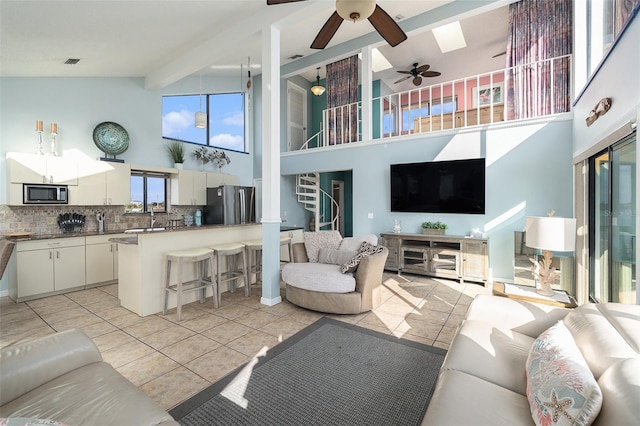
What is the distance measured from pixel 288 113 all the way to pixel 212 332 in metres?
6.48

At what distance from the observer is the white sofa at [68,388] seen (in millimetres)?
1102

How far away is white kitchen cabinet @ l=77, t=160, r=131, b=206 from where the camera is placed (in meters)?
4.50

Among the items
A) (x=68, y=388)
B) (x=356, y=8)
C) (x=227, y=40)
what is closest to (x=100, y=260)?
(x=227, y=40)

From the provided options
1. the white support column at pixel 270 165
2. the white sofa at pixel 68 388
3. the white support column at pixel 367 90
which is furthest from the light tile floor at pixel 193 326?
the white support column at pixel 367 90

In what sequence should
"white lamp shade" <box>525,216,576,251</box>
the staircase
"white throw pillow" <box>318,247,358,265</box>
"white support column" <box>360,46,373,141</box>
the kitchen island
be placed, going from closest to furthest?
"white lamp shade" <box>525,216,576,251</box>, the kitchen island, "white throw pillow" <box>318,247,358,265</box>, "white support column" <box>360,46,373,141</box>, the staircase

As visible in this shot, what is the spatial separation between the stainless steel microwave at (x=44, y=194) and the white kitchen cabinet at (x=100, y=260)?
70 centimetres

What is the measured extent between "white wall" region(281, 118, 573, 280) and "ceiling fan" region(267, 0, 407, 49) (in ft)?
8.67

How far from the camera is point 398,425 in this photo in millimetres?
1639

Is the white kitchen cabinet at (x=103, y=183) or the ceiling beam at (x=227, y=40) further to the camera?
the white kitchen cabinet at (x=103, y=183)

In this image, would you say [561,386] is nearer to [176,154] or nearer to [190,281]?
[190,281]

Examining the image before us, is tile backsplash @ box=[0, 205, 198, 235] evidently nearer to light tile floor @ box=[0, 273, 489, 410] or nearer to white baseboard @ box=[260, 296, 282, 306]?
light tile floor @ box=[0, 273, 489, 410]

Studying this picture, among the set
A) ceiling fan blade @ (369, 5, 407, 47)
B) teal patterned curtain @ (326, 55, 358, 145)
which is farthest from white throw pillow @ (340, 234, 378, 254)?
teal patterned curtain @ (326, 55, 358, 145)

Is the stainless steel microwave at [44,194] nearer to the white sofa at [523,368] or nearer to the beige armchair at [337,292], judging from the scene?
the beige armchair at [337,292]

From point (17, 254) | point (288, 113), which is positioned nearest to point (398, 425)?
point (17, 254)
